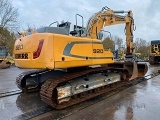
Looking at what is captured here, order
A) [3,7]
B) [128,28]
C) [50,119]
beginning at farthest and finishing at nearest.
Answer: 1. [3,7]
2. [128,28]
3. [50,119]

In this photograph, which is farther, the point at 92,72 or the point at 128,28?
the point at 128,28

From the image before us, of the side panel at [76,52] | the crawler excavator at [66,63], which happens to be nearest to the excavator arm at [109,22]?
the crawler excavator at [66,63]

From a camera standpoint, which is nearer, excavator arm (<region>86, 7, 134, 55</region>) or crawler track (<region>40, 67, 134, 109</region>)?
crawler track (<region>40, 67, 134, 109</region>)

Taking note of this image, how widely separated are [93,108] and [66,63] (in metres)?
1.27

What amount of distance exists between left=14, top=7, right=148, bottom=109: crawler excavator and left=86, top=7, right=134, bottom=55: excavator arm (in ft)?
0.13

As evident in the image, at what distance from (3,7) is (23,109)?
3264 cm

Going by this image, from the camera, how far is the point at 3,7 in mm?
34031

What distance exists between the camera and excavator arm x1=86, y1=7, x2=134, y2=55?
23.2ft

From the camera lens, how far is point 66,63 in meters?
4.85

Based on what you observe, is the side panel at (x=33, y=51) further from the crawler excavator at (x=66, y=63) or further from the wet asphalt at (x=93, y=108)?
the wet asphalt at (x=93, y=108)

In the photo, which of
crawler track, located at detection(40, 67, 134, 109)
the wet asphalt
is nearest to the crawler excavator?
crawler track, located at detection(40, 67, 134, 109)

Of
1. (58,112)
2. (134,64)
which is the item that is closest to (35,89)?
(58,112)

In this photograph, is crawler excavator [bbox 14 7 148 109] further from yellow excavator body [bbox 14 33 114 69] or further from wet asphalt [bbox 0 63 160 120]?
wet asphalt [bbox 0 63 160 120]

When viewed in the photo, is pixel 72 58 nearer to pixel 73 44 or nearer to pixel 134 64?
pixel 73 44
